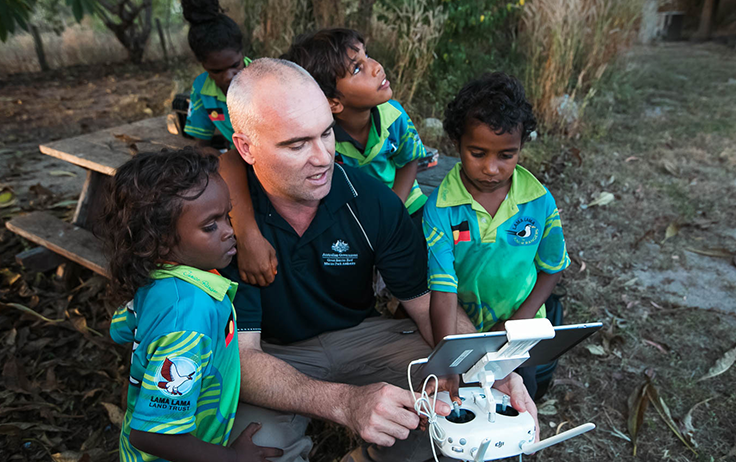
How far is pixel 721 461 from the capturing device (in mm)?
2361

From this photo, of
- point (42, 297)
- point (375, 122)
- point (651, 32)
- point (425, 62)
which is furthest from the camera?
point (651, 32)

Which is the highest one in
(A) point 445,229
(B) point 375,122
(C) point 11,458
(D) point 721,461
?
(B) point 375,122

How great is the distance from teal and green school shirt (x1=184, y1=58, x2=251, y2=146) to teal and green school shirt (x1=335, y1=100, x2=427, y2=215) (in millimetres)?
1122

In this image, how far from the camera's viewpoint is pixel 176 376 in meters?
1.43

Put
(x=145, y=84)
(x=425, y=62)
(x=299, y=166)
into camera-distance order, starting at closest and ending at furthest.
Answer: (x=299, y=166)
(x=425, y=62)
(x=145, y=84)

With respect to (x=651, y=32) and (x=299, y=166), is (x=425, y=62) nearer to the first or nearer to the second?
(x=299, y=166)

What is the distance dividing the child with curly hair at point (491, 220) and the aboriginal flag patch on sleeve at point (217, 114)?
1.89 meters

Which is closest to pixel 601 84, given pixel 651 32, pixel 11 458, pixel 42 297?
pixel 651 32

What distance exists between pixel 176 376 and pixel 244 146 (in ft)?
3.18

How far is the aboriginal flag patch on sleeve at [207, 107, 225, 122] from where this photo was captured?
11.8ft

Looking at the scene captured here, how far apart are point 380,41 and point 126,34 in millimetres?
6844

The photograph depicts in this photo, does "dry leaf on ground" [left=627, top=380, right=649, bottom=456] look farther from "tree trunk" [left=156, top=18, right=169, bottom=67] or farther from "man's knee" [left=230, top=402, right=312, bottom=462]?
"tree trunk" [left=156, top=18, right=169, bottom=67]

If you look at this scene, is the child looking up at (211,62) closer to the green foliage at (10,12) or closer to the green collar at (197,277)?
the green foliage at (10,12)

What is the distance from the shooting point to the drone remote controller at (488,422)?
4.70 ft
